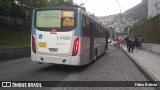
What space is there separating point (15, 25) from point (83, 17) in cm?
3321

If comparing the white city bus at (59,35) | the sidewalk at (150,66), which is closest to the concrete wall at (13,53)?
the white city bus at (59,35)

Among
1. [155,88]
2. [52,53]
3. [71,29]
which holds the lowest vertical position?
[155,88]

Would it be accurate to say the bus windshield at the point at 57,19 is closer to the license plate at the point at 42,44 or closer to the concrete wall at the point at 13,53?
the license plate at the point at 42,44

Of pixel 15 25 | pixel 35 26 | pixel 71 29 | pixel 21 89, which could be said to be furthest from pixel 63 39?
pixel 15 25

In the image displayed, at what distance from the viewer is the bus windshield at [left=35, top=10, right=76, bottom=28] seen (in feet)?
47.1

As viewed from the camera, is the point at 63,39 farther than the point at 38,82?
Yes

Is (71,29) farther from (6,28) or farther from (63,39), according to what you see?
(6,28)

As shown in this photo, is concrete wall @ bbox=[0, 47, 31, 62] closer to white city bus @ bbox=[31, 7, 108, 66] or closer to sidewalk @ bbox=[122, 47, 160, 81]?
white city bus @ bbox=[31, 7, 108, 66]

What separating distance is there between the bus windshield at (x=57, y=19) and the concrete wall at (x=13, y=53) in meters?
5.87

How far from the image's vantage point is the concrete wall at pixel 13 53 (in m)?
19.8

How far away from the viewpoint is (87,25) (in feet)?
53.3

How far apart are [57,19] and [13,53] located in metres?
8.18

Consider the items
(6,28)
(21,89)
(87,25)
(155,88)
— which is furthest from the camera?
(6,28)

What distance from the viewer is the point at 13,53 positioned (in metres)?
21.6
